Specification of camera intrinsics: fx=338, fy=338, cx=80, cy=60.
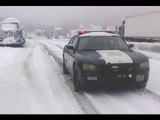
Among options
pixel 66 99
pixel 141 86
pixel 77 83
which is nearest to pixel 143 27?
pixel 141 86

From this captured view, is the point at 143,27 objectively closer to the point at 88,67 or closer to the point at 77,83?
the point at 77,83

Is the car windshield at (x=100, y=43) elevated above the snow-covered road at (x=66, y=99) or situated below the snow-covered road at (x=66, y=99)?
above

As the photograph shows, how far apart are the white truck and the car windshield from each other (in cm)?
2862

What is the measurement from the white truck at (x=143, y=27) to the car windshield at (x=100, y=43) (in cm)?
2862

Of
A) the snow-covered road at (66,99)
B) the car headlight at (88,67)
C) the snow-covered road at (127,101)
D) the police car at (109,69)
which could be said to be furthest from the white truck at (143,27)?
the car headlight at (88,67)

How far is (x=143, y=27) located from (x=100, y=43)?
3340cm

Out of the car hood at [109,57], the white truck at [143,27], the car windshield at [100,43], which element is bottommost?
the white truck at [143,27]

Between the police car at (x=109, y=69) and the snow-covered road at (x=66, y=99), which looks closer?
the snow-covered road at (x=66, y=99)

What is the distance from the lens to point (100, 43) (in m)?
9.41

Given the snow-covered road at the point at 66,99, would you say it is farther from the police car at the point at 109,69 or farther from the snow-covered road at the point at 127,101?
the police car at the point at 109,69

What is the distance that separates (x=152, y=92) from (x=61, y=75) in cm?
406

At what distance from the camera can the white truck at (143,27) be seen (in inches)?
1503

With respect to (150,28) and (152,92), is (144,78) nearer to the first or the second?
(152,92)

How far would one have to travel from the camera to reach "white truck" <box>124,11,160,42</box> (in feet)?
125
